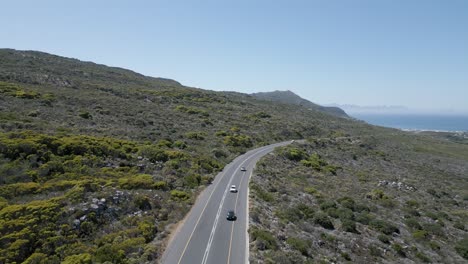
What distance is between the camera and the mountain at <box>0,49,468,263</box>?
20.2m

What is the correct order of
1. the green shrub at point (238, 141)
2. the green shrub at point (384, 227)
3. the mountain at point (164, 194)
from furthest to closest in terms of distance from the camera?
the green shrub at point (238, 141) → the green shrub at point (384, 227) → the mountain at point (164, 194)

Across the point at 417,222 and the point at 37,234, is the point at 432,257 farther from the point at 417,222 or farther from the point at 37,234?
the point at 37,234

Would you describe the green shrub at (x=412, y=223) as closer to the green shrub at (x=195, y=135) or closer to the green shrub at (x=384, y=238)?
the green shrub at (x=384, y=238)

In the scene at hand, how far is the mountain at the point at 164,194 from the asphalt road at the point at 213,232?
0.93 meters

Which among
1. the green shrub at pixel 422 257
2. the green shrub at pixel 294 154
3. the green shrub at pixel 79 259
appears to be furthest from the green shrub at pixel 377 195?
the green shrub at pixel 79 259

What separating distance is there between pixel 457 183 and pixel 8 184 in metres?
70.7

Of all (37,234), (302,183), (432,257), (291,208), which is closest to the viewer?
(37,234)

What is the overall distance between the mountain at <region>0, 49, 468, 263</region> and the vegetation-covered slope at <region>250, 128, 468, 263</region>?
150 millimetres

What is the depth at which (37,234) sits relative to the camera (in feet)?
63.7

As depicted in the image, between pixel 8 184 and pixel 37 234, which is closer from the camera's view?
pixel 37 234

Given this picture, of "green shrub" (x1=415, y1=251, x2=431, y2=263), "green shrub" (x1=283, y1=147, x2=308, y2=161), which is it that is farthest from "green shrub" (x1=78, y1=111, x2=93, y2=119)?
"green shrub" (x1=415, y1=251, x2=431, y2=263)

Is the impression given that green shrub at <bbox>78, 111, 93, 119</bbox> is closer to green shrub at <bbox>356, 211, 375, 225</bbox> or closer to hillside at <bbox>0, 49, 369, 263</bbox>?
hillside at <bbox>0, 49, 369, 263</bbox>

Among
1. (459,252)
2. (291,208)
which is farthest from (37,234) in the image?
(459,252)

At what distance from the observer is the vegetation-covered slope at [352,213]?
23172mm
